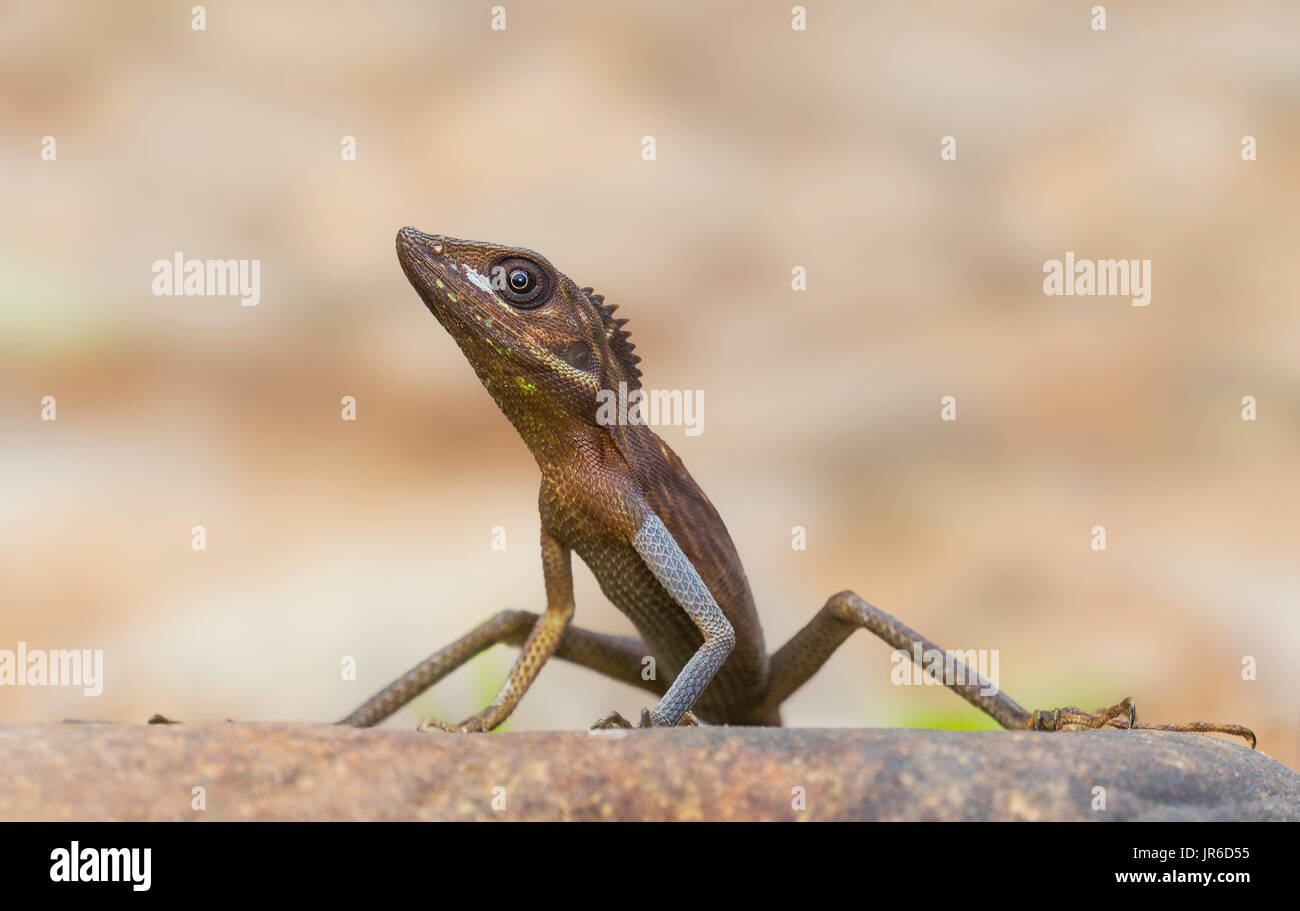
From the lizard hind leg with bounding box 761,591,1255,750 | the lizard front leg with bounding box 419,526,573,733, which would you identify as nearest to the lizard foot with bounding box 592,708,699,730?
A: the lizard front leg with bounding box 419,526,573,733

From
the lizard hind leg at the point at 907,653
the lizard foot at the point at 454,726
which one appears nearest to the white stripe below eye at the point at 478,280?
the lizard foot at the point at 454,726

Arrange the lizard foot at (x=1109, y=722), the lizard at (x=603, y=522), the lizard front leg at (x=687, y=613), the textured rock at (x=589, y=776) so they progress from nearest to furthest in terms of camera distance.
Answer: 1. the textured rock at (x=589, y=776)
2. the lizard front leg at (x=687, y=613)
3. the lizard foot at (x=1109, y=722)
4. the lizard at (x=603, y=522)

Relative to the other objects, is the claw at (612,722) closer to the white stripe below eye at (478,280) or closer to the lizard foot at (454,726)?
the lizard foot at (454,726)

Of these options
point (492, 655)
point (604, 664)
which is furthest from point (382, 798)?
point (492, 655)

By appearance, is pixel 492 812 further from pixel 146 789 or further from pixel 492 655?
pixel 492 655

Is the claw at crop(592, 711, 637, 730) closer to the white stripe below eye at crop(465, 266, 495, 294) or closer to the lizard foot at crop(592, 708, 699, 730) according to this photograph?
the lizard foot at crop(592, 708, 699, 730)

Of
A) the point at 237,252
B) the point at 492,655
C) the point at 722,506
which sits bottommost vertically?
the point at 492,655

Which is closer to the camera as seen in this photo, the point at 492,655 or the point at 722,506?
the point at 492,655
